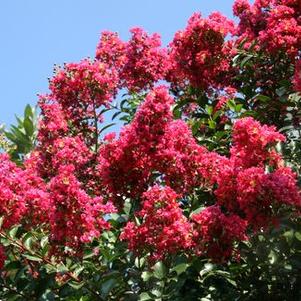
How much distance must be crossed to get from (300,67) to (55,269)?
2.36m

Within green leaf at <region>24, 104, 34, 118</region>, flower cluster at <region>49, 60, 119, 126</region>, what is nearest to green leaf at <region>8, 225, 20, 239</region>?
flower cluster at <region>49, 60, 119, 126</region>

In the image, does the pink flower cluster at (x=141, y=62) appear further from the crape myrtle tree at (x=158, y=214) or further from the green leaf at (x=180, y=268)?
the green leaf at (x=180, y=268)

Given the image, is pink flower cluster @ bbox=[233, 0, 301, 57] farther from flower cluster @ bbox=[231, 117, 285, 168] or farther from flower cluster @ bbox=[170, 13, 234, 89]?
flower cluster @ bbox=[231, 117, 285, 168]

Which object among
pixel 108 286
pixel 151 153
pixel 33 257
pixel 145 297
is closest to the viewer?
pixel 145 297

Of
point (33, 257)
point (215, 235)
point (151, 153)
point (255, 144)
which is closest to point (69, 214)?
point (33, 257)

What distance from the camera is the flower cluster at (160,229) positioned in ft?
12.6

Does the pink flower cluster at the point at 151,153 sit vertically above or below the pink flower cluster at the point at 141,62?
below

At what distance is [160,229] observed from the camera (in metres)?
3.88

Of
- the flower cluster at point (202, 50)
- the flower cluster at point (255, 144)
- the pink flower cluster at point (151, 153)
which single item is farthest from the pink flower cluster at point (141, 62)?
the flower cluster at point (255, 144)

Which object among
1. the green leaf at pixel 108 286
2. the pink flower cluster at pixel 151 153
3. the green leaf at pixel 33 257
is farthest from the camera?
the pink flower cluster at pixel 151 153

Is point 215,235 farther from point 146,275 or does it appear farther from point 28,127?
point 28,127

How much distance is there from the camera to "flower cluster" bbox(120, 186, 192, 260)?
3840mm

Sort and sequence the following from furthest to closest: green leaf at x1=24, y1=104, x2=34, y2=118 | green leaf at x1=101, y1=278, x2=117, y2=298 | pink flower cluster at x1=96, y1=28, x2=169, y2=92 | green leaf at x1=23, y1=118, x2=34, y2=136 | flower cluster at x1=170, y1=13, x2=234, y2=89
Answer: green leaf at x1=24, y1=104, x2=34, y2=118, green leaf at x1=23, y1=118, x2=34, y2=136, pink flower cluster at x1=96, y1=28, x2=169, y2=92, flower cluster at x1=170, y1=13, x2=234, y2=89, green leaf at x1=101, y1=278, x2=117, y2=298

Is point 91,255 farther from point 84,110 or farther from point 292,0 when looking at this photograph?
point 292,0
